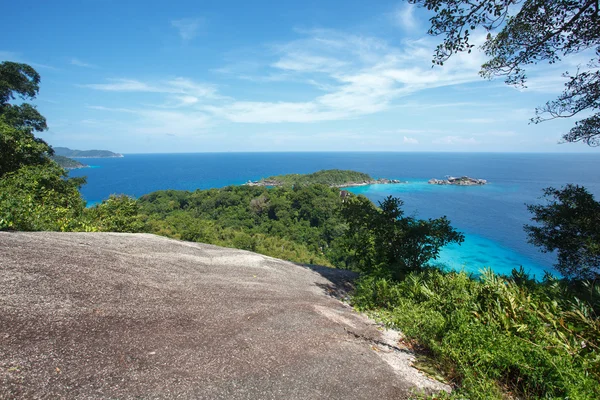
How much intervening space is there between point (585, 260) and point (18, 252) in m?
16.9

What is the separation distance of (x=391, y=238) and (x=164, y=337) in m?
7.77

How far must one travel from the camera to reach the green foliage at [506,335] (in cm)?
387

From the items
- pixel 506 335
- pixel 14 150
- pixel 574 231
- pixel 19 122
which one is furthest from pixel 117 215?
pixel 574 231

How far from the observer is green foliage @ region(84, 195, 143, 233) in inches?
637

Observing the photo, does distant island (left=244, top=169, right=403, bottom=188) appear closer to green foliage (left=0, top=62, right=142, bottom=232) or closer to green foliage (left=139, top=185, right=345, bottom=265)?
green foliage (left=139, top=185, right=345, bottom=265)

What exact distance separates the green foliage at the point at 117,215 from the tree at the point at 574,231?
2027 centimetres

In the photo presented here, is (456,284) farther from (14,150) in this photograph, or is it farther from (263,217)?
(263,217)

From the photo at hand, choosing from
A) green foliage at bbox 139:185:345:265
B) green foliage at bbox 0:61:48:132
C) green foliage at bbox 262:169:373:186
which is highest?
green foliage at bbox 0:61:48:132

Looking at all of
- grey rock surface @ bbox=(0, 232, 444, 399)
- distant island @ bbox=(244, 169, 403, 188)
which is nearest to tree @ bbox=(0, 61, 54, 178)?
grey rock surface @ bbox=(0, 232, 444, 399)

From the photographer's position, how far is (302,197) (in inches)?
2298

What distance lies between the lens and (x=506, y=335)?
472cm

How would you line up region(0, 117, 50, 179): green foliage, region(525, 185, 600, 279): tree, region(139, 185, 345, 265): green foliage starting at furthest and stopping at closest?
region(139, 185, 345, 265): green foliage
region(0, 117, 50, 179): green foliage
region(525, 185, 600, 279): tree

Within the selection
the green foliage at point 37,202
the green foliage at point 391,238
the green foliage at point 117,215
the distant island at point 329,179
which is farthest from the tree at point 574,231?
the distant island at point 329,179

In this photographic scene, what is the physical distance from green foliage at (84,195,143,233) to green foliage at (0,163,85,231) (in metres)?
0.97
